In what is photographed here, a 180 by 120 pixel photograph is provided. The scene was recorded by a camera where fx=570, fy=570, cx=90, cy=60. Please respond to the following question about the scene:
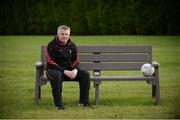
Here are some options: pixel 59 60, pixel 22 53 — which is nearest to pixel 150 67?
pixel 59 60

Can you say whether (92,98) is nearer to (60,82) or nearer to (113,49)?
(113,49)

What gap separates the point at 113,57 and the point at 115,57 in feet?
0.11

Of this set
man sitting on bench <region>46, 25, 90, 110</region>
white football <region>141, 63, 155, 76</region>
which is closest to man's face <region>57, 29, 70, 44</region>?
man sitting on bench <region>46, 25, 90, 110</region>

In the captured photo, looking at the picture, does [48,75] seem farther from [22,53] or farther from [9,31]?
[9,31]

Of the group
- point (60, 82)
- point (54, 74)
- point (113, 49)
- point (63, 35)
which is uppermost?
point (63, 35)

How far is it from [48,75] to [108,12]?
19424 mm

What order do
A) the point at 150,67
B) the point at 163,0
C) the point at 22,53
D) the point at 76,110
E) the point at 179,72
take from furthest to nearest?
the point at 163,0 → the point at 22,53 → the point at 179,72 → the point at 150,67 → the point at 76,110

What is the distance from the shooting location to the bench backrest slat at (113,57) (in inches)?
365

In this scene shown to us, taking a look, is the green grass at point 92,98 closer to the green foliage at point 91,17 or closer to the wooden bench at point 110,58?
the wooden bench at point 110,58

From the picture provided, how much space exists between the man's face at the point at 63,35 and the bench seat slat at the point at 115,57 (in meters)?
0.71

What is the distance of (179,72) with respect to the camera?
13219mm

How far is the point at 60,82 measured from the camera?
8422mm

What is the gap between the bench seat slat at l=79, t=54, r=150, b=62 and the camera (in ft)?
30.5

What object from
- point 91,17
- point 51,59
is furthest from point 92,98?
point 91,17
